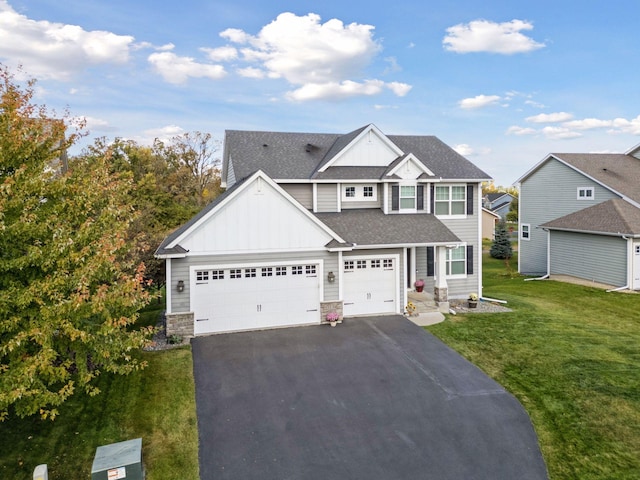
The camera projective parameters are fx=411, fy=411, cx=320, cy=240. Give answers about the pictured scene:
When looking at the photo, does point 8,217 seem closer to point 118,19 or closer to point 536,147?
point 118,19

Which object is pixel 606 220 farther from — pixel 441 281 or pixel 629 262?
pixel 441 281

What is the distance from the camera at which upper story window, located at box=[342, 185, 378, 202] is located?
18.2 m

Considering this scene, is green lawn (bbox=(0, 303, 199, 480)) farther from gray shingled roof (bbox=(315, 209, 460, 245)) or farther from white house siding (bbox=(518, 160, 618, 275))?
white house siding (bbox=(518, 160, 618, 275))

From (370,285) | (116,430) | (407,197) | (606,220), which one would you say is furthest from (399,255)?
(606,220)

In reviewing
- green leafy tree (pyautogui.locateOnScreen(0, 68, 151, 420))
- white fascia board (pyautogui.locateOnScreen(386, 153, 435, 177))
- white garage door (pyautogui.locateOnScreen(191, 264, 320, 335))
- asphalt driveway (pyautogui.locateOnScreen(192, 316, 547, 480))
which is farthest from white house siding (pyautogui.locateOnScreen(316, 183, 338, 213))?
green leafy tree (pyautogui.locateOnScreen(0, 68, 151, 420))

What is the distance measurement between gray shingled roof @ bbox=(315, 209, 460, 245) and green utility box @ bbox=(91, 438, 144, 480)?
10.1 metres

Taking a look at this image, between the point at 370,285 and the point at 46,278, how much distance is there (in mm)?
11214

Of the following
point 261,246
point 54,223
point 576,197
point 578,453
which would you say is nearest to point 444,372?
point 578,453

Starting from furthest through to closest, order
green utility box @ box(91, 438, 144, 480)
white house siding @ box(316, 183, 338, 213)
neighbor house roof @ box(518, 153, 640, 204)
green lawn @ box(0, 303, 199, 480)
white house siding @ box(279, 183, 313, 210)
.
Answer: neighbor house roof @ box(518, 153, 640, 204) → white house siding @ box(316, 183, 338, 213) → white house siding @ box(279, 183, 313, 210) → green lawn @ box(0, 303, 199, 480) → green utility box @ box(91, 438, 144, 480)

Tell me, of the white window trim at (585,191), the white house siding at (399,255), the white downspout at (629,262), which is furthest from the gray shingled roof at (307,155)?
the white window trim at (585,191)

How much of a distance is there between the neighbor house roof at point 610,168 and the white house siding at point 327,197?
58.8ft

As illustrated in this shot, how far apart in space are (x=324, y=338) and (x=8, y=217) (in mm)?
9240

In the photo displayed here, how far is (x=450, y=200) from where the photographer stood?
19.3 m

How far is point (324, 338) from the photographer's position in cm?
1354
